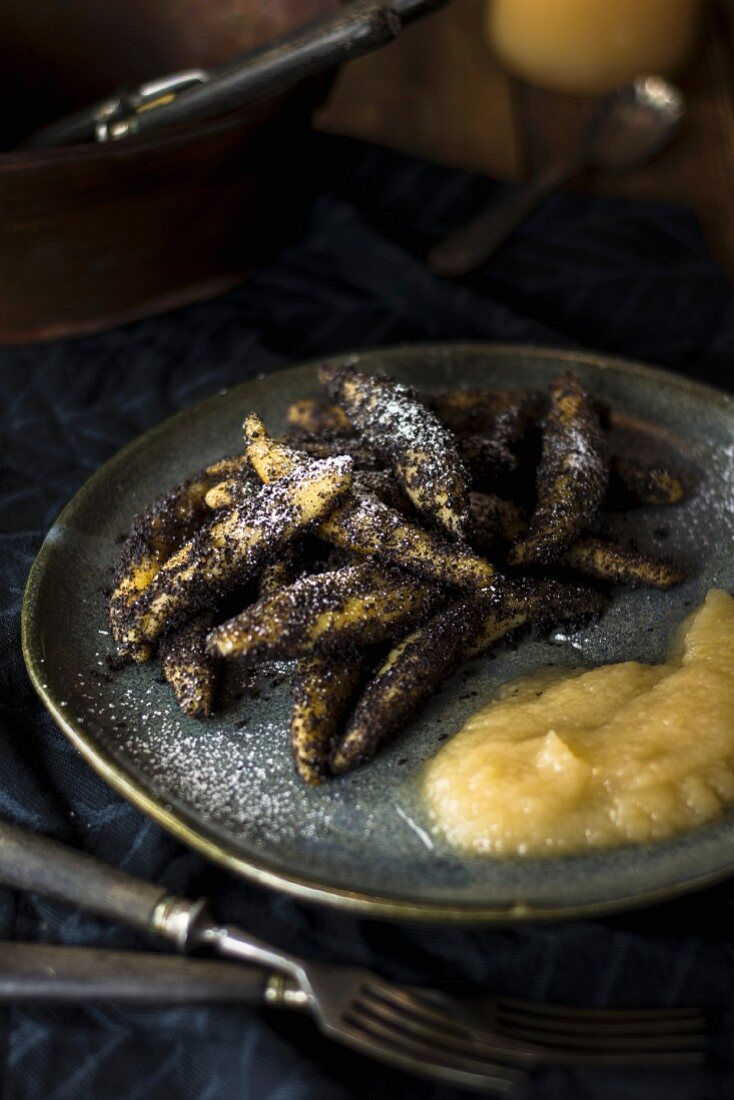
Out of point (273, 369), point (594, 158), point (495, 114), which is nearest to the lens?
point (273, 369)

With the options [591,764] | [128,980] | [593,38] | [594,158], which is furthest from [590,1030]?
[593,38]

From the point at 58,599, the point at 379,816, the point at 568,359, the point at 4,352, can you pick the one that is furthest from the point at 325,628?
the point at 4,352

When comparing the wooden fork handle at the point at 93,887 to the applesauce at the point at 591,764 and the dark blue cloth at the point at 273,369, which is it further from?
the applesauce at the point at 591,764

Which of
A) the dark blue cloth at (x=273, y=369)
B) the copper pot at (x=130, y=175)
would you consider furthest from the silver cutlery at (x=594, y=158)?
the copper pot at (x=130, y=175)

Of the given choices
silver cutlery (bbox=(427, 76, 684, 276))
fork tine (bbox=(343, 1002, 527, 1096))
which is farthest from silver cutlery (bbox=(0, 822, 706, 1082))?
silver cutlery (bbox=(427, 76, 684, 276))

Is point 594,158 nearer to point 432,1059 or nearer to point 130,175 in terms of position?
point 130,175

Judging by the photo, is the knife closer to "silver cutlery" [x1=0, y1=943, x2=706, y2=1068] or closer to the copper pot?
the copper pot

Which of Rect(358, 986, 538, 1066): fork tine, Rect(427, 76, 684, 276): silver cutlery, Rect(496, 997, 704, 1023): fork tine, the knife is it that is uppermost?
the knife
